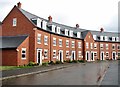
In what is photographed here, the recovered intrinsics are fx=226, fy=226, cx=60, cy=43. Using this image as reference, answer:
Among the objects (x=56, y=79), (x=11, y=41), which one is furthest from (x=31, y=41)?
(x=56, y=79)

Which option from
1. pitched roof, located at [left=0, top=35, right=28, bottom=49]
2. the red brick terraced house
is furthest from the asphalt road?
pitched roof, located at [left=0, top=35, right=28, bottom=49]

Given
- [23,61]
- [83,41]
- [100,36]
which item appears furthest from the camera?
[100,36]

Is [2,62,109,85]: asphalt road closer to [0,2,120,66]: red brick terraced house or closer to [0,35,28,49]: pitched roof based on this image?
[0,2,120,66]: red brick terraced house

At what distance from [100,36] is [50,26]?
110ft

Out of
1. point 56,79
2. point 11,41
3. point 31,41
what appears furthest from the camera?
point 31,41

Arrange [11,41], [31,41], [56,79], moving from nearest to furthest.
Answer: [56,79], [11,41], [31,41]

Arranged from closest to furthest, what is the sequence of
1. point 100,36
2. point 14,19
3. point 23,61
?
point 23,61 → point 14,19 → point 100,36

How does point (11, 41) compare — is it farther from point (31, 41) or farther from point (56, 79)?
point (56, 79)

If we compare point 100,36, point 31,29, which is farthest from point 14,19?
point 100,36

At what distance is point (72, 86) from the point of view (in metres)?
13.3

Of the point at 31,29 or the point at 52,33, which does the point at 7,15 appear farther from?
the point at 52,33

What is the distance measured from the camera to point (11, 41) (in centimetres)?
3719

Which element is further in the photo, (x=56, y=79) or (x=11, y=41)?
(x=11, y=41)

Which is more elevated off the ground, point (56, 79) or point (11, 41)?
point (11, 41)
